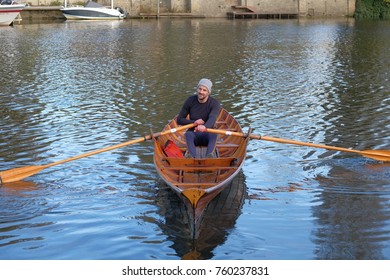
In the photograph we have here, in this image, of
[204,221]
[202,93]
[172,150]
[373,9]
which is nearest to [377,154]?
[202,93]

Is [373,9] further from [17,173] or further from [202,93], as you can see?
[17,173]

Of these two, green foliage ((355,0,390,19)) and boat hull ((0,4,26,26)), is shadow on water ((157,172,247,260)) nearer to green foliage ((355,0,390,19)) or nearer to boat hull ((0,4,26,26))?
boat hull ((0,4,26,26))

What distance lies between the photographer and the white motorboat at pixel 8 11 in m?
48.4

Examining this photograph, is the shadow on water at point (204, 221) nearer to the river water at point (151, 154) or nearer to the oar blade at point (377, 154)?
the river water at point (151, 154)

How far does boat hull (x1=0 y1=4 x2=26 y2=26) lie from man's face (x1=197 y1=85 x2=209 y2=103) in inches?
1525

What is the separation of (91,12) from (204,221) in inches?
1833

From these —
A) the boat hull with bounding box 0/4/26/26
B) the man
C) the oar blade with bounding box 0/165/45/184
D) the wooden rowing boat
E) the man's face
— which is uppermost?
the boat hull with bounding box 0/4/26/26

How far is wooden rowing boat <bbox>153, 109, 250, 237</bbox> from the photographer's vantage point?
953 centimetres

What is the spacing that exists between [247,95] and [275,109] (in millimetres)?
2360

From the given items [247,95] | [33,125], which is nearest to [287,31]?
[247,95]

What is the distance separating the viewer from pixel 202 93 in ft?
40.4

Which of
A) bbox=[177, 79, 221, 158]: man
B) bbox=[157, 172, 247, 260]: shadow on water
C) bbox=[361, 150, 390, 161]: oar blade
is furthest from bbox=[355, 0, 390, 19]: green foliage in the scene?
bbox=[157, 172, 247, 260]: shadow on water

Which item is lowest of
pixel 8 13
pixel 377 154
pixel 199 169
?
pixel 377 154

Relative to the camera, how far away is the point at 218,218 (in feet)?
34.4
